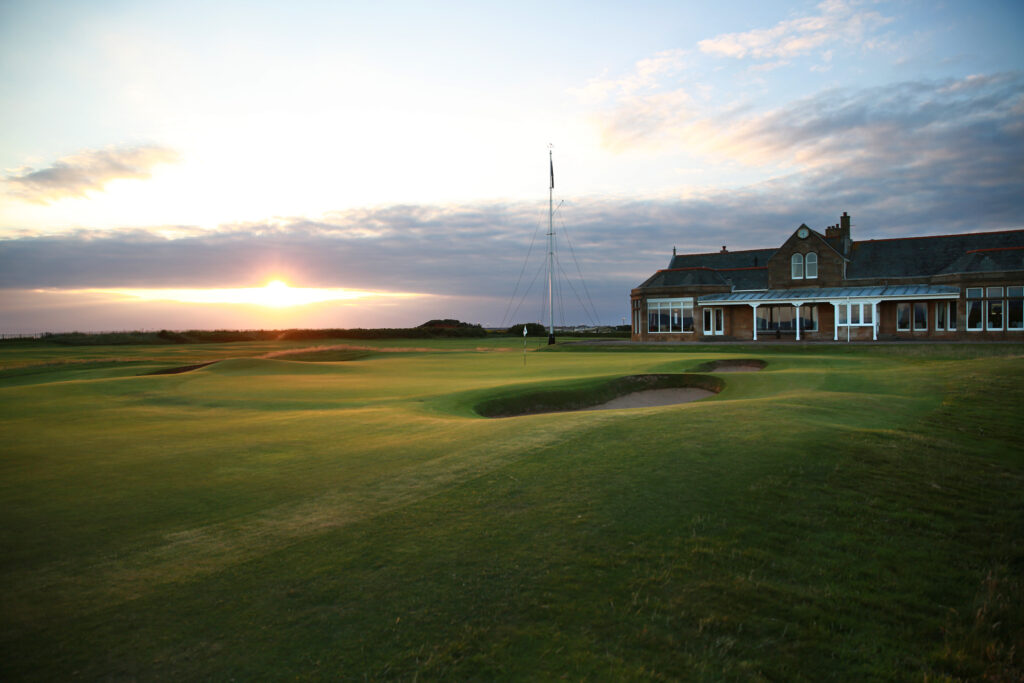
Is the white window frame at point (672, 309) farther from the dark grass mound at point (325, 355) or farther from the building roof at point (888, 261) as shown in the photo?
the dark grass mound at point (325, 355)

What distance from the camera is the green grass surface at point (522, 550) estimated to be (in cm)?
454

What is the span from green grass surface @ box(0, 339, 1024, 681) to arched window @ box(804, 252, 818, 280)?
40.2m

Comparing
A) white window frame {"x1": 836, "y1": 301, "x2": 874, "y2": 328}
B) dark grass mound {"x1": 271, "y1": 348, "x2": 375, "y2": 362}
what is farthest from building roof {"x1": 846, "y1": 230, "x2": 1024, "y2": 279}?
dark grass mound {"x1": 271, "y1": 348, "x2": 375, "y2": 362}

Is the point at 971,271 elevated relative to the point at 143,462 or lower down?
elevated

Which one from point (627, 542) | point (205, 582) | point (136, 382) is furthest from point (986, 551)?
point (136, 382)

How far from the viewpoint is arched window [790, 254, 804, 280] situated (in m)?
48.9

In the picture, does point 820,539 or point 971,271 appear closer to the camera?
point 820,539

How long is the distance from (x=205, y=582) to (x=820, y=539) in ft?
21.0

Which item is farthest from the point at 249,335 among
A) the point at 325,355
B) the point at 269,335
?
the point at 325,355

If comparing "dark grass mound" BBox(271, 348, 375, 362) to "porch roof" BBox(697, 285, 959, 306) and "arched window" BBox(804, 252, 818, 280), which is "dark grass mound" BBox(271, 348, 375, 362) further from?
"arched window" BBox(804, 252, 818, 280)

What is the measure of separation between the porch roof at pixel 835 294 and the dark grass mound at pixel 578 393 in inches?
1136

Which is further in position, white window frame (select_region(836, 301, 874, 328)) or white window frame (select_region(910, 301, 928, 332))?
white window frame (select_region(836, 301, 874, 328))

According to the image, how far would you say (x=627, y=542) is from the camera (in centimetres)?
613

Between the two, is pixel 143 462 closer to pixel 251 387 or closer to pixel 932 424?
pixel 251 387
